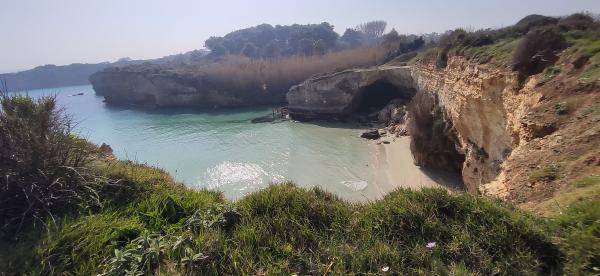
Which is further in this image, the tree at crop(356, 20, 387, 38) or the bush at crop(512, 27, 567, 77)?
the tree at crop(356, 20, 387, 38)

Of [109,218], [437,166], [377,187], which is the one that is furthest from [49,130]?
[437,166]

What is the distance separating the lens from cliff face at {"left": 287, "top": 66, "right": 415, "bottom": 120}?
3794 cm

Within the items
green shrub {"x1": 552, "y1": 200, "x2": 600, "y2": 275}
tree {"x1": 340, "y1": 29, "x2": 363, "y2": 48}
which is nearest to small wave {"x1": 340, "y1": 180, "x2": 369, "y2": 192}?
green shrub {"x1": 552, "y1": 200, "x2": 600, "y2": 275}

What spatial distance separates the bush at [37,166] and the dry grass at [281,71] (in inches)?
2066

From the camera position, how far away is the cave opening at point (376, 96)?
38250 mm

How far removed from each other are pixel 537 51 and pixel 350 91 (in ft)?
90.7

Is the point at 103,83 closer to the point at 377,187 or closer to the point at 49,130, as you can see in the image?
the point at 377,187

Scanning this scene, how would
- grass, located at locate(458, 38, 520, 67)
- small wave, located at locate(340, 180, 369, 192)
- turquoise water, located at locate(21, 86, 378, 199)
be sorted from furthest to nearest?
turquoise water, located at locate(21, 86, 378, 199)
small wave, located at locate(340, 180, 369, 192)
grass, located at locate(458, 38, 520, 67)

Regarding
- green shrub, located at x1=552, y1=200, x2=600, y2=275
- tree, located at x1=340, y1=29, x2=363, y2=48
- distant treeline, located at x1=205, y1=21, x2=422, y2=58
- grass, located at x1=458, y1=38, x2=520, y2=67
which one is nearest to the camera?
green shrub, located at x1=552, y1=200, x2=600, y2=275

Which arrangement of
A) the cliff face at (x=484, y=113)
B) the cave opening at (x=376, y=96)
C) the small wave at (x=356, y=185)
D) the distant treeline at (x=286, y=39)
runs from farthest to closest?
the distant treeline at (x=286, y=39) → the cave opening at (x=376, y=96) → the small wave at (x=356, y=185) → the cliff face at (x=484, y=113)

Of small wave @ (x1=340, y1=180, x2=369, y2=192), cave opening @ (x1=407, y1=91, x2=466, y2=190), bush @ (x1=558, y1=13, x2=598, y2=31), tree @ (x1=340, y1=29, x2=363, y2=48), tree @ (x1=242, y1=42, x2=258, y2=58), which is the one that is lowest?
small wave @ (x1=340, y1=180, x2=369, y2=192)

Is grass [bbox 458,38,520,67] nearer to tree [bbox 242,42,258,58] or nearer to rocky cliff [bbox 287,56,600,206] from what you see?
rocky cliff [bbox 287,56,600,206]

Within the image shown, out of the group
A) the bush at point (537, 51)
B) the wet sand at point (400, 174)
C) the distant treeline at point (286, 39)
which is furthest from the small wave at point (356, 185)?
the distant treeline at point (286, 39)

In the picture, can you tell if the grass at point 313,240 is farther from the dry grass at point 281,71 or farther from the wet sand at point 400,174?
the dry grass at point 281,71
